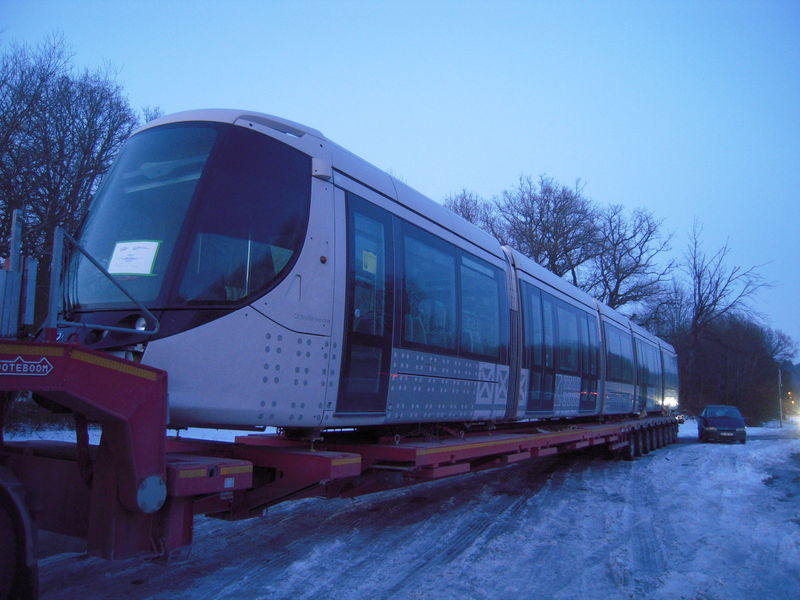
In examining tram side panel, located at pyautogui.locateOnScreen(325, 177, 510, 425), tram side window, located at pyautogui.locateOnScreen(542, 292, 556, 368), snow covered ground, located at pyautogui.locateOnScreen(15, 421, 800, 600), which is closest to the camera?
snow covered ground, located at pyautogui.locateOnScreen(15, 421, 800, 600)

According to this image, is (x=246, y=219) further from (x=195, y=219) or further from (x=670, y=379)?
(x=670, y=379)

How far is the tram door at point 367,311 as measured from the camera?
15.9ft

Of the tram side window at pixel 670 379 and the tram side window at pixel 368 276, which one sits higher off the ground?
the tram side window at pixel 368 276

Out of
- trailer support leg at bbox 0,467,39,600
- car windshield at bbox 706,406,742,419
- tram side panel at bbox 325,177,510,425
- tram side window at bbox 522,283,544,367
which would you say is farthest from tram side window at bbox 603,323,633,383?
trailer support leg at bbox 0,467,39,600

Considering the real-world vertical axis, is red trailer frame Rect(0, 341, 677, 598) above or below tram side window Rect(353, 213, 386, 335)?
below

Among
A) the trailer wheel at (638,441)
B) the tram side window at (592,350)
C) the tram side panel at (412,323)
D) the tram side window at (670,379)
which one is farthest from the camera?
the tram side window at (670,379)

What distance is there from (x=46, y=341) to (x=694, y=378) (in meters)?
62.2

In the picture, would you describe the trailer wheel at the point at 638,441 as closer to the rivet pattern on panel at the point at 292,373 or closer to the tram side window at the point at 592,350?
the tram side window at the point at 592,350

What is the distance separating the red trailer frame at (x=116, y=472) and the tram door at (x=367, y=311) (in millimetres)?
572

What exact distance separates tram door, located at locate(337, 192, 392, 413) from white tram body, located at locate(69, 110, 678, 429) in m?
0.02

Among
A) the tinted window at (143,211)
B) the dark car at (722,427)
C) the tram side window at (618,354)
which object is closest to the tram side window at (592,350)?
the tram side window at (618,354)

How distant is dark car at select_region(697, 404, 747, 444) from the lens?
71.6 ft

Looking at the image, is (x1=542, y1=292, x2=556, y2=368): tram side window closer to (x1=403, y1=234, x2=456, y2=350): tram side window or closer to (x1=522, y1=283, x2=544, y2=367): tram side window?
(x1=522, y1=283, x2=544, y2=367): tram side window

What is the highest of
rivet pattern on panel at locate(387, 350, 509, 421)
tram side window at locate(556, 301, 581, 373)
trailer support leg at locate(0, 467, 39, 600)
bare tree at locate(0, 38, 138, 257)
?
bare tree at locate(0, 38, 138, 257)
